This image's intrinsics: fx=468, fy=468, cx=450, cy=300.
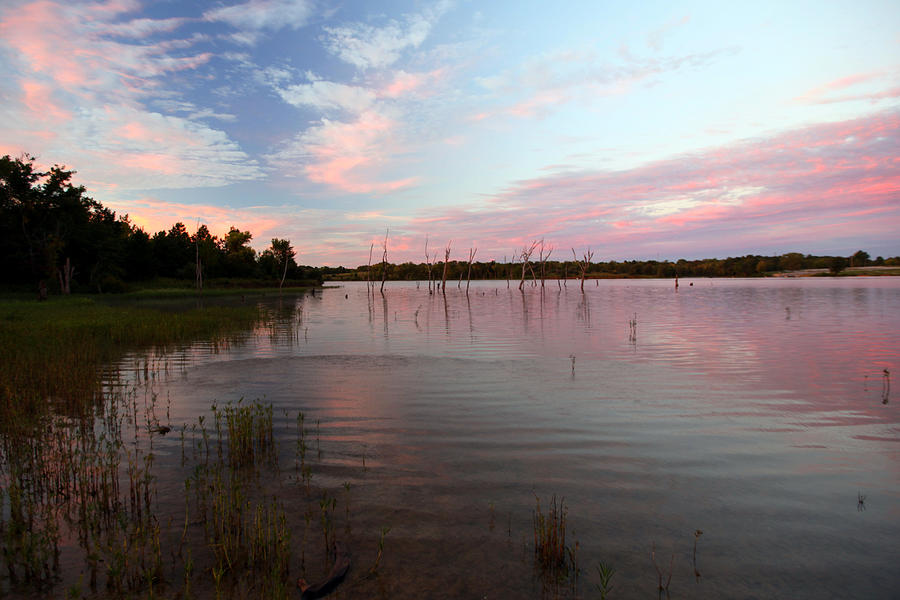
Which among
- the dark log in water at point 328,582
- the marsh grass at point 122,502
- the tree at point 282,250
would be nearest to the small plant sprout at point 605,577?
the dark log in water at point 328,582

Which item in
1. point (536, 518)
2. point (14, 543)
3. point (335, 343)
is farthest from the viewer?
point (335, 343)

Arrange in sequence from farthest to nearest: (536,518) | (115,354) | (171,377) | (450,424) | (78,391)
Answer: (115,354), (171,377), (78,391), (450,424), (536,518)

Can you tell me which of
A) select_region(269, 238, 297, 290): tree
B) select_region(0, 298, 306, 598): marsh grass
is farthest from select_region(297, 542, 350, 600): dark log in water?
select_region(269, 238, 297, 290): tree

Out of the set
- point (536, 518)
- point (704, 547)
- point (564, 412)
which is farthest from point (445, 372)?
point (704, 547)

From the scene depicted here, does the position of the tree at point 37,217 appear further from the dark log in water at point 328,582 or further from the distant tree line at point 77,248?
the dark log in water at point 328,582

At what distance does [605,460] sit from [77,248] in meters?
87.1

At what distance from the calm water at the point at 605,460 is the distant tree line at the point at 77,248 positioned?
163 ft

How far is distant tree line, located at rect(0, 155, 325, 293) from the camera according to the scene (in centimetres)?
5372

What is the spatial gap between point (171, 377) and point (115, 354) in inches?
291

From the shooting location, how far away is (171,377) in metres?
17.9

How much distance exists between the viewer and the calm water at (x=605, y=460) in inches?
A: 226

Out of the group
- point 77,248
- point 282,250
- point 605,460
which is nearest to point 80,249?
point 77,248

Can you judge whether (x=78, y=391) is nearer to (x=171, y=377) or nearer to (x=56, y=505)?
(x=171, y=377)

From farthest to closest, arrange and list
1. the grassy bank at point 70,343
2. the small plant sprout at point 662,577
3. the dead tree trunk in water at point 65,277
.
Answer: the dead tree trunk in water at point 65,277, the grassy bank at point 70,343, the small plant sprout at point 662,577
